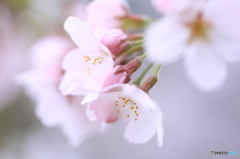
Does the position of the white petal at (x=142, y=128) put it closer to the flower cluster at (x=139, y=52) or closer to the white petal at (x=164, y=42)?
the flower cluster at (x=139, y=52)

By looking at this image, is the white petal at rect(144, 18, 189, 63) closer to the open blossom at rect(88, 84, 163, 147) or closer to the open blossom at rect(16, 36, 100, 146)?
the open blossom at rect(88, 84, 163, 147)

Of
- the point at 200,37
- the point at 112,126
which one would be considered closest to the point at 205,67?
the point at 200,37

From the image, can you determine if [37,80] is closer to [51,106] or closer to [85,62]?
[51,106]

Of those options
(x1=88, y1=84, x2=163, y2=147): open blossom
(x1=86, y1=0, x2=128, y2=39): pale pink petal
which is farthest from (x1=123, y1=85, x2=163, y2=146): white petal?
(x1=86, y1=0, x2=128, y2=39): pale pink petal

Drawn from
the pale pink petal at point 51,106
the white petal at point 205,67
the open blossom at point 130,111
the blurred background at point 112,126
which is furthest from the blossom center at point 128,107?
the blurred background at point 112,126

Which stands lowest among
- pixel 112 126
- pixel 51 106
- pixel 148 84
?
pixel 112 126

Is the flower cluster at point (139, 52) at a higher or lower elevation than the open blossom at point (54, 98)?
higher
